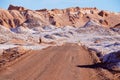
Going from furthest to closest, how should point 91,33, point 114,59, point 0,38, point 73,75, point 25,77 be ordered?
point 91,33 < point 0,38 < point 114,59 < point 73,75 < point 25,77

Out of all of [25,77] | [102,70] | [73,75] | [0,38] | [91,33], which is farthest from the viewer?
[91,33]

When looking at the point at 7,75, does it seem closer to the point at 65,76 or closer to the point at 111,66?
the point at 65,76

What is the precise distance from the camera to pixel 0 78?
18.5m

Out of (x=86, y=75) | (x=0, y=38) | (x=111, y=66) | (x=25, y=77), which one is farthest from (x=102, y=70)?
(x=0, y=38)

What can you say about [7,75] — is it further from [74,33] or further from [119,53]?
[74,33]

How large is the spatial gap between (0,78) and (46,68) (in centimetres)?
500

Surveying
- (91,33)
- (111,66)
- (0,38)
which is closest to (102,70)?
(111,66)

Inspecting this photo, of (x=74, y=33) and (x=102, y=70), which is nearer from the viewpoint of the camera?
(x=102, y=70)

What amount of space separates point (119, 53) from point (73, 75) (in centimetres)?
769

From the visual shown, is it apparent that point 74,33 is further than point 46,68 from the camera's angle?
Yes

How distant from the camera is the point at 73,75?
1978 centimetres

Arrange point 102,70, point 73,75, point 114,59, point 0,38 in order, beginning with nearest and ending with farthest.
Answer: point 73,75, point 102,70, point 114,59, point 0,38

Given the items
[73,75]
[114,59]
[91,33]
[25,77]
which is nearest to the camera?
[25,77]

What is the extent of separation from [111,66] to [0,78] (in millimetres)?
8563
